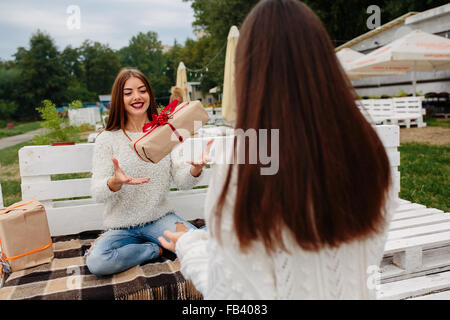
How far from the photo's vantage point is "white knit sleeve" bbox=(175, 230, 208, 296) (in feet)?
3.97

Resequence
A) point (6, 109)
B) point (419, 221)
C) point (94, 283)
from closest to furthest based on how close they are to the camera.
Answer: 1. point (94, 283)
2. point (419, 221)
3. point (6, 109)

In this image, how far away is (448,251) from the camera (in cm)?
243

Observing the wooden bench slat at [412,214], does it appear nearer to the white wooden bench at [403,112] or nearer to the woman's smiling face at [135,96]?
the woman's smiling face at [135,96]

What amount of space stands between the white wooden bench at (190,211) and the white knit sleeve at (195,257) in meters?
1.26

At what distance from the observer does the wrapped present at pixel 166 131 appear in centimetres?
212

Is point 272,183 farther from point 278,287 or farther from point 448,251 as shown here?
point 448,251

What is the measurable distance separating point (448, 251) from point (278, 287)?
1979 millimetres

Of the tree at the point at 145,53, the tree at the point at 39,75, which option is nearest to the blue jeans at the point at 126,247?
the tree at the point at 39,75

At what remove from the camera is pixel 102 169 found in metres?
2.40

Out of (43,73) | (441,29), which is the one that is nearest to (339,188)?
(441,29)

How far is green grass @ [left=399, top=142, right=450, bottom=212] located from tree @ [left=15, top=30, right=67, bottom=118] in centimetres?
3409

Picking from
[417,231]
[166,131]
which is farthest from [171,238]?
A: [417,231]

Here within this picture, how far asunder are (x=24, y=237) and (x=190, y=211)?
1.31m

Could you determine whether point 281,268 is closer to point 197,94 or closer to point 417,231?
point 417,231
